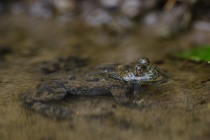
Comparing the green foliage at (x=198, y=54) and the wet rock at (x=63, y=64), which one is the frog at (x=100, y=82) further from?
the green foliage at (x=198, y=54)

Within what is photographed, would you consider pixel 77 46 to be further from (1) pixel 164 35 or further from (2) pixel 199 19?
(2) pixel 199 19

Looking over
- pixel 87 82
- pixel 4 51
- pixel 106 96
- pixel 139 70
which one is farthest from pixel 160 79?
pixel 4 51

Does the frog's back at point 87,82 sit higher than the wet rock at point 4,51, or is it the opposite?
the wet rock at point 4,51

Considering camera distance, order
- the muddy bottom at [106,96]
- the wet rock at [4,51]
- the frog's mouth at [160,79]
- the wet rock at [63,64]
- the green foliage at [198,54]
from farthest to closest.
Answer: the wet rock at [4,51], the wet rock at [63,64], the green foliage at [198,54], the frog's mouth at [160,79], the muddy bottom at [106,96]

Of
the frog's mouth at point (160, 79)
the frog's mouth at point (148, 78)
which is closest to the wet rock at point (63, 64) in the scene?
the frog's mouth at point (148, 78)

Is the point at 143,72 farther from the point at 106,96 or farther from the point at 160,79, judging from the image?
the point at 106,96

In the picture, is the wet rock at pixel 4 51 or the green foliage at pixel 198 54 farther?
the wet rock at pixel 4 51
